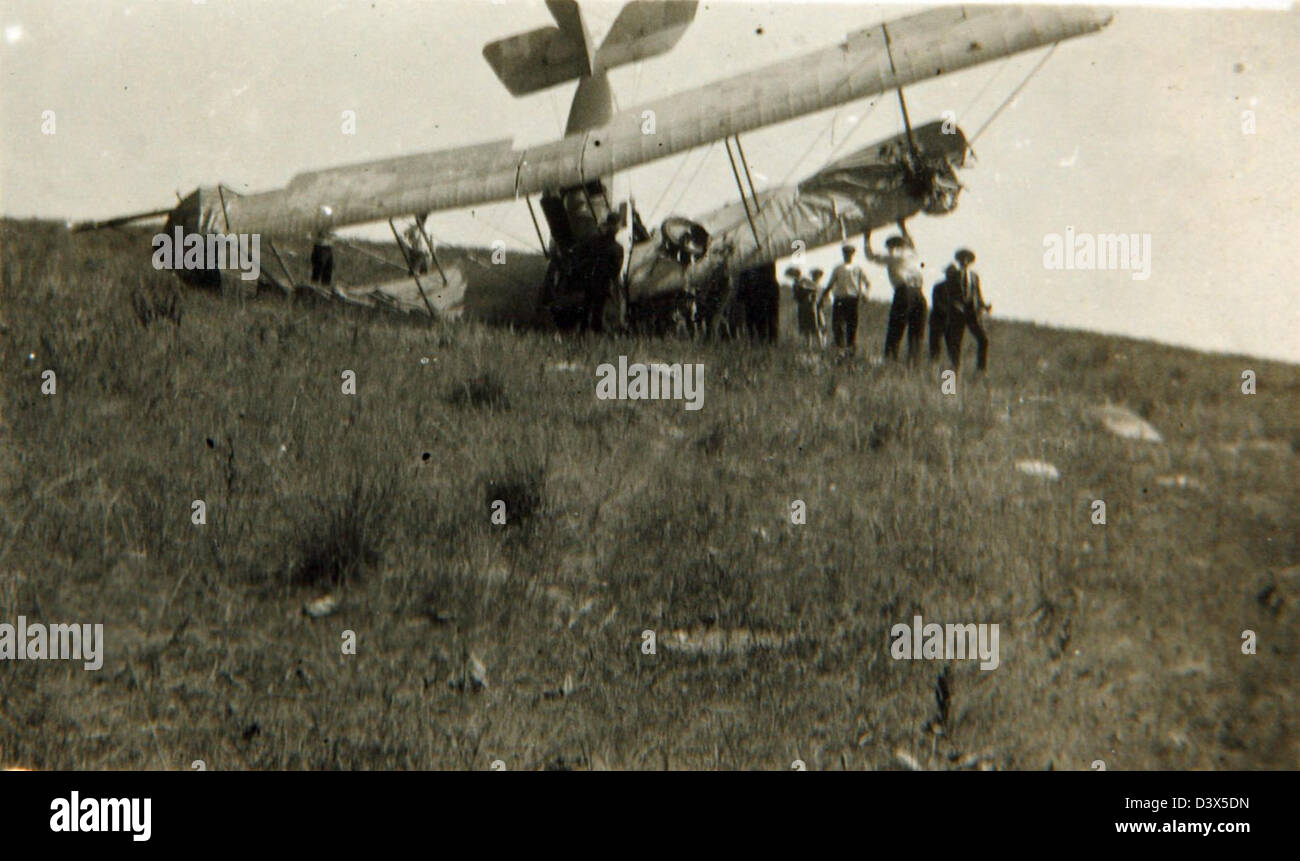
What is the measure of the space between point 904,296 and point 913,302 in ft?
0.46

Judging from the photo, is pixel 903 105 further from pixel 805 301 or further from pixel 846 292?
pixel 805 301

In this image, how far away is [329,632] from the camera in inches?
153

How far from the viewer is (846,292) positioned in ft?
36.8

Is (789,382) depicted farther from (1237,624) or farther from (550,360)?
(1237,624)

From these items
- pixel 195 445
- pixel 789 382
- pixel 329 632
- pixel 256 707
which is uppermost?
pixel 789 382

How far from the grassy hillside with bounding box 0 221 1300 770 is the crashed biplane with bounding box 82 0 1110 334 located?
3207mm

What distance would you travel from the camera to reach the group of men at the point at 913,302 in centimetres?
988

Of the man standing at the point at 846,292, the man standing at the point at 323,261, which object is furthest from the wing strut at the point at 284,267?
the man standing at the point at 846,292

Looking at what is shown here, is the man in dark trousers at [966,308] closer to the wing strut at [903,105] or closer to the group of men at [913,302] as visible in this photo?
the group of men at [913,302]

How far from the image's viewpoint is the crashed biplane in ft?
30.0

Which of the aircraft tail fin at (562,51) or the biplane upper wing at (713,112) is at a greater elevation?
the aircraft tail fin at (562,51)

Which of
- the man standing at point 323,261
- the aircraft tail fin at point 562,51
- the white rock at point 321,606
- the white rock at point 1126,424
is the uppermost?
the aircraft tail fin at point 562,51
